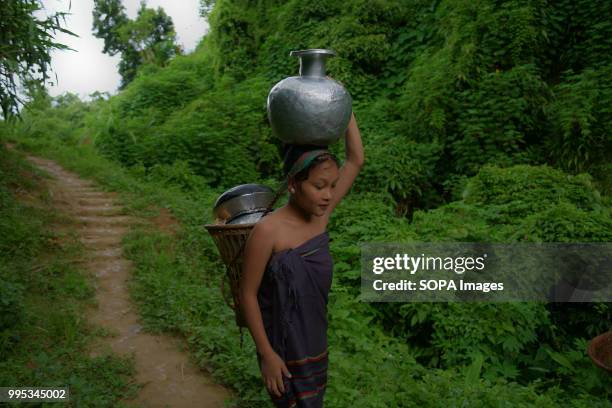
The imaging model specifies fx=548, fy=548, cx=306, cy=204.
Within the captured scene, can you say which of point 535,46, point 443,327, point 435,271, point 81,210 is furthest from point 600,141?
point 81,210

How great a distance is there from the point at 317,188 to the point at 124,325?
3.11 m

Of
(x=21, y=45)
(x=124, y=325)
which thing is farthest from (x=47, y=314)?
(x=21, y=45)

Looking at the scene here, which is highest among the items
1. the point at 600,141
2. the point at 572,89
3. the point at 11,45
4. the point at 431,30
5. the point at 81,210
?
the point at 431,30

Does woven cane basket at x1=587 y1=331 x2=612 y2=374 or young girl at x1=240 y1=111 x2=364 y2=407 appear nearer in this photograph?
young girl at x1=240 y1=111 x2=364 y2=407

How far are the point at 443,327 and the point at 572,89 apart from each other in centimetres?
472

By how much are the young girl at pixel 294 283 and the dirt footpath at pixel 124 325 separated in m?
1.65

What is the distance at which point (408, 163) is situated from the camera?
25.9 feet

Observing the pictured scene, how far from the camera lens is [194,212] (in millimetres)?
7000

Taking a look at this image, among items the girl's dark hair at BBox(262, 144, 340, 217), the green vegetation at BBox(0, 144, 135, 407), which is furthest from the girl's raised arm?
the green vegetation at BBox(0, 144, 135, 407)

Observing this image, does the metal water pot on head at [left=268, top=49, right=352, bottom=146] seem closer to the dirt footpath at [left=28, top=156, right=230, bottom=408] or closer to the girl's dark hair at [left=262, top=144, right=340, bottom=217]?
the girl's dark hair at [left=262, top=144, right=340, bottom=217]

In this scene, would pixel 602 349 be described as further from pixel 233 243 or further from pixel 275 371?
pixel 233 243

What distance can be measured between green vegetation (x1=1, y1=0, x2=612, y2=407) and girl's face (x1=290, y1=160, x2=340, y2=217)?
1.84m

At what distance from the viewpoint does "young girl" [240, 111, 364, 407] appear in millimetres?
1779

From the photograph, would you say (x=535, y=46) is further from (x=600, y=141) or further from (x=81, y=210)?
(x=81, y=210)
